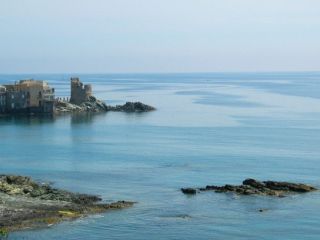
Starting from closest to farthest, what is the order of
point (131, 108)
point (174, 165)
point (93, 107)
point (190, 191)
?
point (190, 191) < point (174, 165) < point (93, 107) < point (131, 108)

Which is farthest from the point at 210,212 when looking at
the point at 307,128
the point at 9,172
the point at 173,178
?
the point at 307,128

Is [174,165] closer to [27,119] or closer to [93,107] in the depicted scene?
[27,119]

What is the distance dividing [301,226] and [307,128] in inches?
1771

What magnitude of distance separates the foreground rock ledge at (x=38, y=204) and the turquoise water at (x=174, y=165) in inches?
44.1

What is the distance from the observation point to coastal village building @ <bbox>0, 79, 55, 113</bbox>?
90.8 m

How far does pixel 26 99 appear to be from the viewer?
301 feet

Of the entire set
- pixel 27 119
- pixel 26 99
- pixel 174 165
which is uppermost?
pixel 26 99

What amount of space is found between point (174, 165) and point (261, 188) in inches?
447

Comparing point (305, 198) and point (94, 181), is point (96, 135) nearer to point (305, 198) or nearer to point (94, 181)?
point (94, 181)

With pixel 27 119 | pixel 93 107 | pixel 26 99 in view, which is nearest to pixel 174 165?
pixel 27 119

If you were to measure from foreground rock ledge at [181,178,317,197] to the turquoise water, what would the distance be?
857 millimetres

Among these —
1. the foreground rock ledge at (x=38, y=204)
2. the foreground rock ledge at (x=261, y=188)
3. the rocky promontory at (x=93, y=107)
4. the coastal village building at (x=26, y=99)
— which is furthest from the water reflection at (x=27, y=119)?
the foreground rock ledge at (x=261, y=188)

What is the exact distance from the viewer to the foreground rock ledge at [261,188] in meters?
40.5

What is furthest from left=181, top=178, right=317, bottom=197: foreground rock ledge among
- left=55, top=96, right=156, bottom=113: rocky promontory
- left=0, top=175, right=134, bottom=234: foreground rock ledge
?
left=55, top=96, right=156, bottom=113: rocky promontory
